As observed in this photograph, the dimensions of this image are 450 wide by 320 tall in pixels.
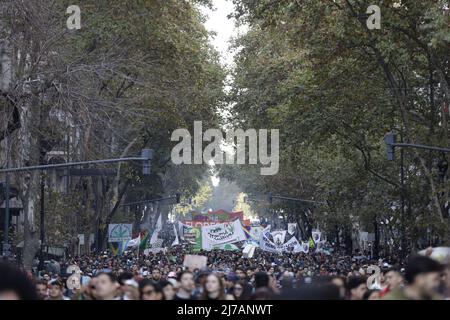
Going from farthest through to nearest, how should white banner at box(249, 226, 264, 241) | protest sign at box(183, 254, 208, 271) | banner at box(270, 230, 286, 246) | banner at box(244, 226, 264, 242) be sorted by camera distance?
banner at box(270, 230, 286, 246) < white banner at box(249, 226, 264, 241) < banner at box(244, 226, 264, 242) < protest sign at box(183, 254, 208, 271)

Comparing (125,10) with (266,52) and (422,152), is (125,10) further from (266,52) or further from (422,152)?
(266,52)

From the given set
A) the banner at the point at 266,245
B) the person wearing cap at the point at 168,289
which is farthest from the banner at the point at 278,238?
the person wearing cap at the point at 168,289

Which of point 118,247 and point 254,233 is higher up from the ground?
point 254,233

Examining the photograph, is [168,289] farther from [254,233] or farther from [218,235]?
[254,233]

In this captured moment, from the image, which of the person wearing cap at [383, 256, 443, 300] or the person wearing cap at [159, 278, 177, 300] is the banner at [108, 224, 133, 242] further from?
the person wearing cap at [383, 256, 443, 300]

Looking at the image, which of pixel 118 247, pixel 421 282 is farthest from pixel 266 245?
pixel 421 282

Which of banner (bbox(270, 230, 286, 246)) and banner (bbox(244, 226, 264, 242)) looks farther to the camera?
banner (bbox(270, 230, 286, 246))

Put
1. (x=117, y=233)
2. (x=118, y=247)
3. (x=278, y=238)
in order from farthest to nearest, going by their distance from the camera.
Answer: (x=278, y=238), (x=118, y=247), (x=117, y=233)

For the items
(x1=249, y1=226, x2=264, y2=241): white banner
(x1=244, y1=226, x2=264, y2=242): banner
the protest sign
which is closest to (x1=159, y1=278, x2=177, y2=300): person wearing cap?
the protest sign

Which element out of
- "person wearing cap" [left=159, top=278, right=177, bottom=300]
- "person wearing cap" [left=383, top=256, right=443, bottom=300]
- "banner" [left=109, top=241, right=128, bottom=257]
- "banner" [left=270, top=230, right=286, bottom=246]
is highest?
"person wearing cap" [left=383, top=256, right=443, bottom=300]

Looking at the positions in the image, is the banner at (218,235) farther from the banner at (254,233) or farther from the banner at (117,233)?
the banner at (254,233)

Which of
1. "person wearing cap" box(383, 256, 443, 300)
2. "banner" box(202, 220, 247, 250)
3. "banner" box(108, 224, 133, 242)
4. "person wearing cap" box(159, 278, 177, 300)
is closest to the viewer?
"person wearing cap" box(383, 256, 443, 300)

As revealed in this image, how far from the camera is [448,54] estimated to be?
32.4 metres
